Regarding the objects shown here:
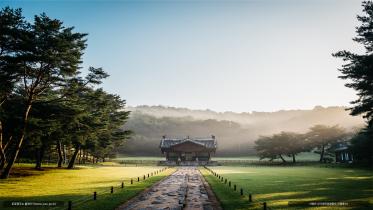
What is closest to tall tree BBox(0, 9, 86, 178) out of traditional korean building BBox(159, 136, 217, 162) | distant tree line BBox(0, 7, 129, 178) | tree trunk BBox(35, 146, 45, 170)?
distant tree line BBox(0, 7, 129, 178)

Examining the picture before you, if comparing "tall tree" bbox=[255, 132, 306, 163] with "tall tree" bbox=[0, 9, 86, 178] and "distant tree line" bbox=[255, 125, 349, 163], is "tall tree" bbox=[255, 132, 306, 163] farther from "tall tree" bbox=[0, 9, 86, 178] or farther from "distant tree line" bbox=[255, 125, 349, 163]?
"tall tree" bbox=[0, 9, 86, 178]

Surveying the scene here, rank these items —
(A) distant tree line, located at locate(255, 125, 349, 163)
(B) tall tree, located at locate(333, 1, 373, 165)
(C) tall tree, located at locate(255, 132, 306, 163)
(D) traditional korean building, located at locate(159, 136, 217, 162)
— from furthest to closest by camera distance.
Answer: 1. (D) traditional korean building, located at locate(159, 136, 217, 162)
2. (C) tall tree, located at locate(255, 132, 306, 163)
3. (A) distant tree line, located at locate(255, 125, 349, 163)
4. (B) tall tree, located at locate(333, 1, 373, 165)

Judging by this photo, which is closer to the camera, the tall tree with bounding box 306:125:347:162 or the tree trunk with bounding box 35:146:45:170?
the tree trunk with bounding box 35:146:45:170

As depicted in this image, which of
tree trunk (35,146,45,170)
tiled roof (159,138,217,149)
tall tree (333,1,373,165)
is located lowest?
tree trunk (35,146,45,170)

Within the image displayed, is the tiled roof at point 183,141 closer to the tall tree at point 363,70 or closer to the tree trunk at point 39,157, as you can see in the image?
the tree trunk at point 39,157

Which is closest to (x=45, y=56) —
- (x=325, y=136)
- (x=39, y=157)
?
(x=39, y=157)

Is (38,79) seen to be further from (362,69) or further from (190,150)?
(190,150)

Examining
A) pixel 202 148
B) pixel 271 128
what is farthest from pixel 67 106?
pixel 271 128

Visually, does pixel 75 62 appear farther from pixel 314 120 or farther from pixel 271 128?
pixel 314 120

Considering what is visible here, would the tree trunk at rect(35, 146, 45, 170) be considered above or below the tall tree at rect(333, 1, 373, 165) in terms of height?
below

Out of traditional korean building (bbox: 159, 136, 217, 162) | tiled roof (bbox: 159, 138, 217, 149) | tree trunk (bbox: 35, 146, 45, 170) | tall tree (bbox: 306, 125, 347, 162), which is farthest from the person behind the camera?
tiled roof (bbox: 159, 138, 217, 149)

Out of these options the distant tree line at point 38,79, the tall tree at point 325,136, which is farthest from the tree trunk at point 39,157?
the tall tree at point 325,136

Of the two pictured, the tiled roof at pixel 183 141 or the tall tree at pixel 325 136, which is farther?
the tiled roof at pixel 183 141

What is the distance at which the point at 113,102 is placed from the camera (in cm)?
5828
